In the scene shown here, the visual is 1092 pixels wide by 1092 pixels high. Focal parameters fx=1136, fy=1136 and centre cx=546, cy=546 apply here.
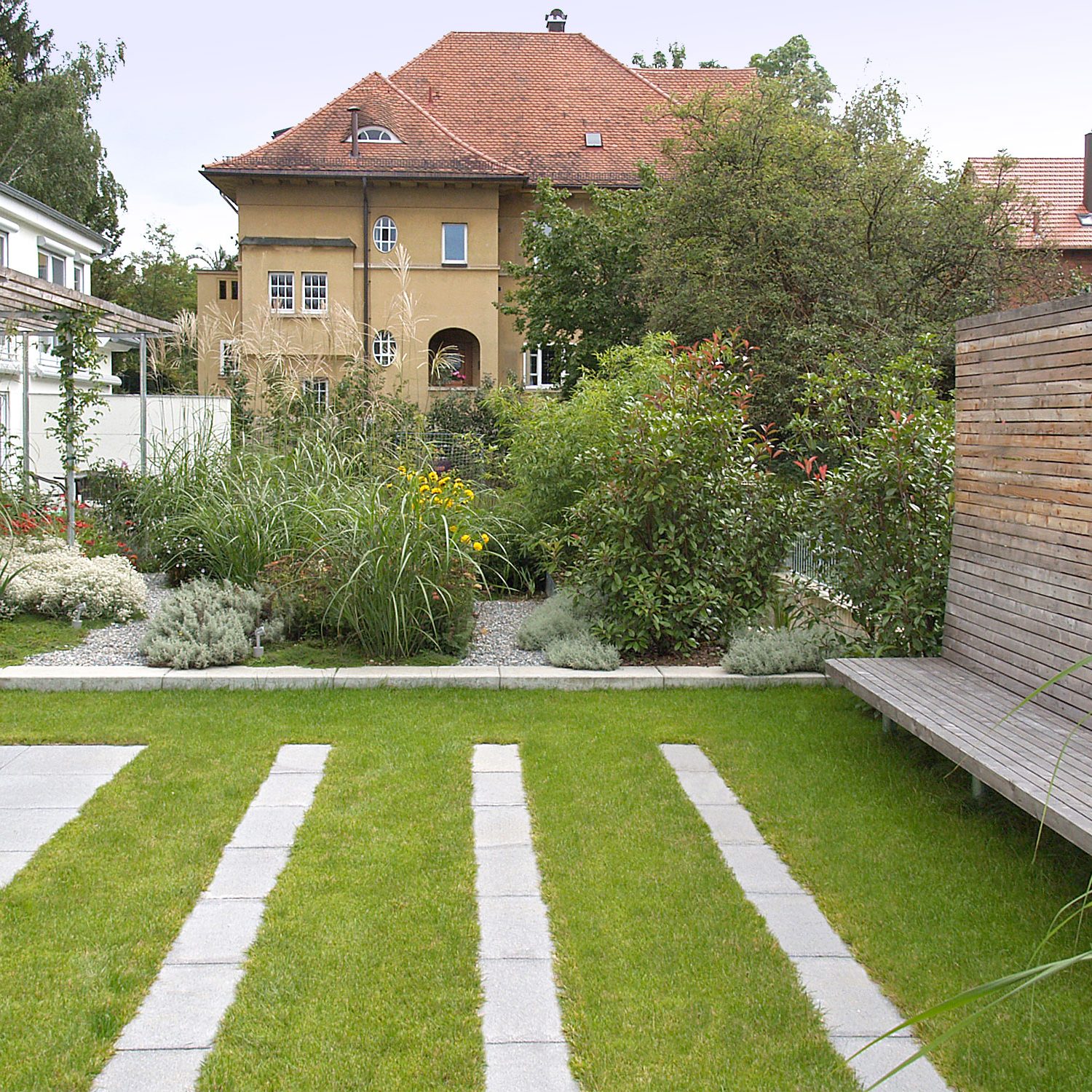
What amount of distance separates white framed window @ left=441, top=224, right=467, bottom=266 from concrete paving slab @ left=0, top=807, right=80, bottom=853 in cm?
2539

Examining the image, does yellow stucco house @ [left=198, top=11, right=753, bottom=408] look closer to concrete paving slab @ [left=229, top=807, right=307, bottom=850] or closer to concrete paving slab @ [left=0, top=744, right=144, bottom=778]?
concrete paving slab @ [left=0, top=744, right=144, bottom=778]

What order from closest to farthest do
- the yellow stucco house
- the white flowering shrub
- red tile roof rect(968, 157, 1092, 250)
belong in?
the white flowering shrub, the yellow stucco house, red tile roof rect(968, 157, 1092, 250)

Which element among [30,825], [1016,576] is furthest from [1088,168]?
[30,825]

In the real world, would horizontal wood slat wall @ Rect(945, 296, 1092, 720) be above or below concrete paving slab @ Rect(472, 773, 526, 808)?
above

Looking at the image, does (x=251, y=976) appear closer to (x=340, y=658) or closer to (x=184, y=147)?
(x=340, y=658)

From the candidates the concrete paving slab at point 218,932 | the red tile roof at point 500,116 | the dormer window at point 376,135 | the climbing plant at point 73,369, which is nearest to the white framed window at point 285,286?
the red tile roof at point 500,116

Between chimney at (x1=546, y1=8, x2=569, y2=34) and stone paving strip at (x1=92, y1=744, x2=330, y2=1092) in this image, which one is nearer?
stone paving strip at (x1=92, y1=744, x2=330, y2=1092)

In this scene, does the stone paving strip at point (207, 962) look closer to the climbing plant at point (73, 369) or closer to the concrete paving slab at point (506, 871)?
the concrete paving slab at point (506, 871)

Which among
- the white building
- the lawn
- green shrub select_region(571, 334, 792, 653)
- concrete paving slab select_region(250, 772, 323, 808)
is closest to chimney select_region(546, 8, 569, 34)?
the white building

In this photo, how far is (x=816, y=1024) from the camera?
2.94m

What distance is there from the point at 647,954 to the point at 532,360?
27925mm

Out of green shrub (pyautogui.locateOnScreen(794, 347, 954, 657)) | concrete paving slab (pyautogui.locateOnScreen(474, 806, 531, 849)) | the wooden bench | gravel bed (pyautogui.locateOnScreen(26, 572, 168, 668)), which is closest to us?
the wooden bench

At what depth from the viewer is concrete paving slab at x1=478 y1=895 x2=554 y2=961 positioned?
3375 millimetres

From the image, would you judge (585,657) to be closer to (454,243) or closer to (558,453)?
(558,453)
